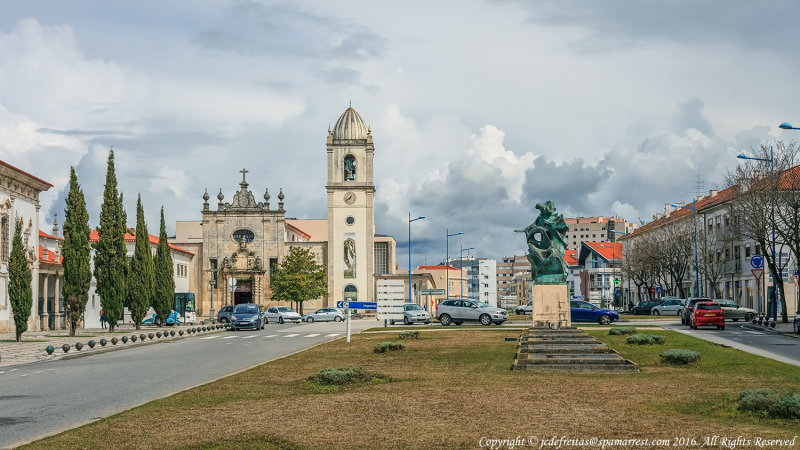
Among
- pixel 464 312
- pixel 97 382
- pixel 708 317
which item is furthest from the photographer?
pixel 464 312

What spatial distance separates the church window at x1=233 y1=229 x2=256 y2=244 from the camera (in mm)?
93125

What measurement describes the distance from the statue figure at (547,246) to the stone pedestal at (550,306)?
1.23ft

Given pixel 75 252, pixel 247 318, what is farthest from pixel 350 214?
pixel 75 252

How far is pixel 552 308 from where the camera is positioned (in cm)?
3122

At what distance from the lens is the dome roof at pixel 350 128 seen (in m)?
94.4

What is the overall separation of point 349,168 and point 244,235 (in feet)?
43.6

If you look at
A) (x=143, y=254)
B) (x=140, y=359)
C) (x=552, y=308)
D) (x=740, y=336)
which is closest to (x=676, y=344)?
(x=552, y=308)

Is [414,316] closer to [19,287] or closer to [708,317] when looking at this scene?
[708,317]

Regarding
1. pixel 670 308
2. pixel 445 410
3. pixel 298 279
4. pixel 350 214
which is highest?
pixel 350 214

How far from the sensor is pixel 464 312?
51.9 meters

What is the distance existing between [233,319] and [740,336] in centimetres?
2897

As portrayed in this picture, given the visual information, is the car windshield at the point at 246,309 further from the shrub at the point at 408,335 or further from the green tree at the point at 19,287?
the shrub at the point at 408,335

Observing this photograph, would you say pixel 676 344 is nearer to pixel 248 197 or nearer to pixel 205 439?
pixel 205 439

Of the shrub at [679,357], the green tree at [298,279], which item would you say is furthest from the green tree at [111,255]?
the green tree at [298,279]
